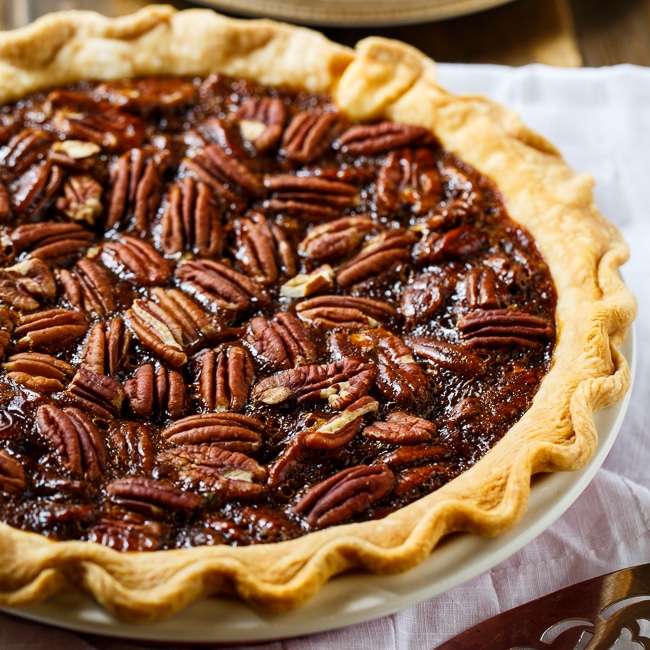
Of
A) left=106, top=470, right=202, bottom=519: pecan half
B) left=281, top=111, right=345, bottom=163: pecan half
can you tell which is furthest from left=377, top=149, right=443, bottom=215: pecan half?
left=106, top=470, right=202, bottom=519: pecan half

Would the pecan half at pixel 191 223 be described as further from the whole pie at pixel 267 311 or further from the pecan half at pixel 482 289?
the pecan half at pixel 482 289

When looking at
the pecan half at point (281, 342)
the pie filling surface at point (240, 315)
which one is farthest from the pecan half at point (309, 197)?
the pecan half at point (281, 342)

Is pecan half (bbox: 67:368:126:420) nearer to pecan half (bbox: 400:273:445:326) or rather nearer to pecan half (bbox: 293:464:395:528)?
pecan half (bbox: 293:464:395:528)

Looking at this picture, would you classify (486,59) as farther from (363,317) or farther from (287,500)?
(287,500)

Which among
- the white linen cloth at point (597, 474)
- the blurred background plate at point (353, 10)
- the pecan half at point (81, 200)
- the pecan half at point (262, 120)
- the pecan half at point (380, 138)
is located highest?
the blurred background plate at point (353, 10)

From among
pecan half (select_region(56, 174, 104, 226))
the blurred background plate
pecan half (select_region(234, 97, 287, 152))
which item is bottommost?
pecan half (select_region(56, 174, 104, 226))

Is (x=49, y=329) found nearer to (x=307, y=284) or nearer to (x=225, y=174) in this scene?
(x=307, y=284)

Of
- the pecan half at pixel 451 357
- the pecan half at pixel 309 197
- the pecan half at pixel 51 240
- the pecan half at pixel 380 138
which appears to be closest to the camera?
the pecan half at pixel 451 357
